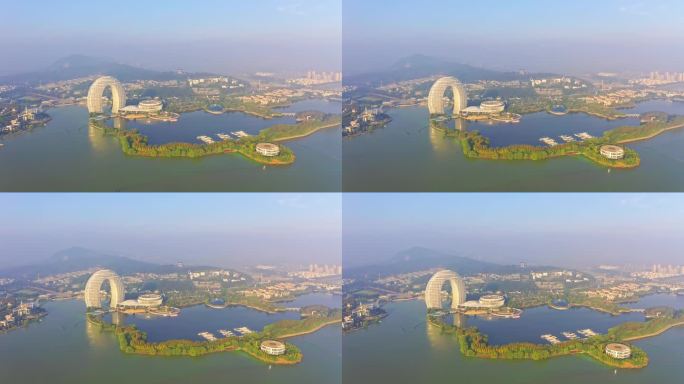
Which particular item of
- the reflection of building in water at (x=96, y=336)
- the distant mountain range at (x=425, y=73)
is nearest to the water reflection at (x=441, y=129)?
the distant mountain range at (x=425, y=73)

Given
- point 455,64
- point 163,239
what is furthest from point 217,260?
point 455,64

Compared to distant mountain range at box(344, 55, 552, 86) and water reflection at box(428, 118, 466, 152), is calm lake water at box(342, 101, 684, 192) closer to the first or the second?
water reflection at box(428, 118, 466, 152)

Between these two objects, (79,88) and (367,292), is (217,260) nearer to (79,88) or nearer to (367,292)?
(367,292)

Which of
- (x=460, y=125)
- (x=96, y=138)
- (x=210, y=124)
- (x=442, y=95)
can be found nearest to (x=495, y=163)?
(x=460, y=125)

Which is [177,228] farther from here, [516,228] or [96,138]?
[516,228]

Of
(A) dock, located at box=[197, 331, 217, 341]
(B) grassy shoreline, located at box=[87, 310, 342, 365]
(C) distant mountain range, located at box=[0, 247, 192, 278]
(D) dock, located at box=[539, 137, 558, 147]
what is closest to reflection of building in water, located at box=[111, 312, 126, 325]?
(B) grassy shoreline, located at box=[87, 310, 342, 365]

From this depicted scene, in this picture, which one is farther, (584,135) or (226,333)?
(226,333)

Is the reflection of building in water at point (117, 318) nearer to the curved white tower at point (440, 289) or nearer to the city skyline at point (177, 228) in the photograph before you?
the city skyline at point (177, 228)
